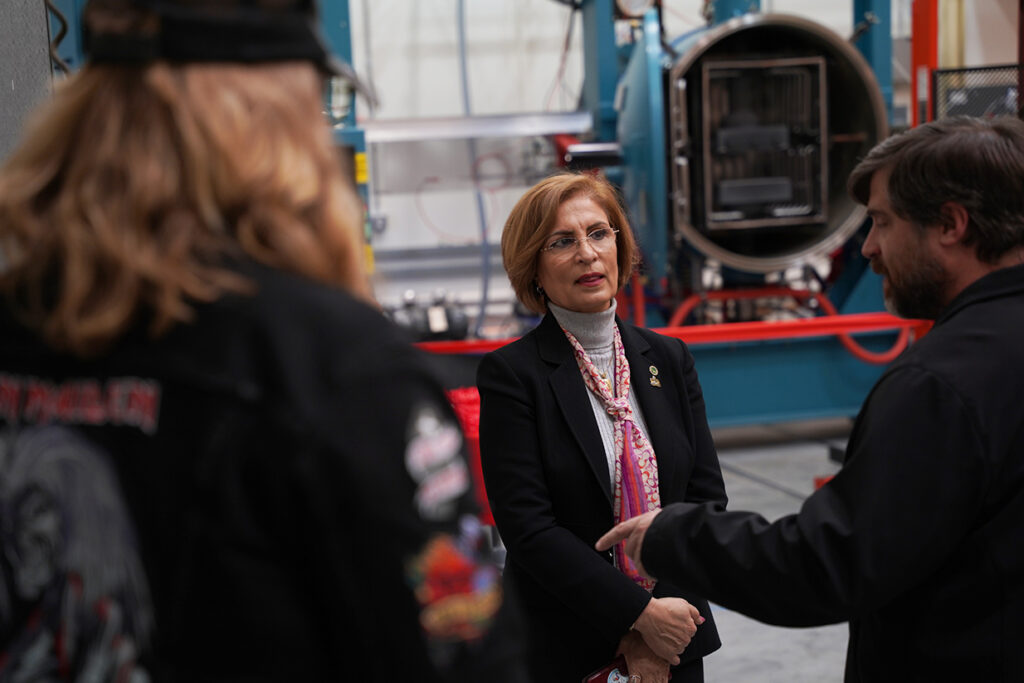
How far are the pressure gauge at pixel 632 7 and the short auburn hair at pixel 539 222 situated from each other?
10.7 feet

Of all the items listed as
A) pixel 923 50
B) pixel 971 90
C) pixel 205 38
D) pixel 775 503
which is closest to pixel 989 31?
pixel 923 50

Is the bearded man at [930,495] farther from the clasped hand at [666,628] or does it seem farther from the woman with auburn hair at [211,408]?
the woman with auburn hair at [211,408]

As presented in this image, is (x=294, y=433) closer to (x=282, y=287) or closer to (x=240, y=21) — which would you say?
(x=282, y=287)

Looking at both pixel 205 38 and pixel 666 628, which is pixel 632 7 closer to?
pixel 666 628

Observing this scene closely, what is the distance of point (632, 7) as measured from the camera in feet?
16.7

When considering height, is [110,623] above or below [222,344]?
below

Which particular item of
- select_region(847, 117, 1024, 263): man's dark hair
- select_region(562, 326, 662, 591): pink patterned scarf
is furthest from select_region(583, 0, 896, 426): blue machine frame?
select_region(847, 117, 1024, 263): man's dark hair

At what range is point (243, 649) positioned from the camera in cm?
70

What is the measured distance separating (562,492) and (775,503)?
2859 mm

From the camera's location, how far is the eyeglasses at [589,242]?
1980mm

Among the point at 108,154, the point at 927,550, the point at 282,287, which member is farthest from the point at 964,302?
the point at 108,154

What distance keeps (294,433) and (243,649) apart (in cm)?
16

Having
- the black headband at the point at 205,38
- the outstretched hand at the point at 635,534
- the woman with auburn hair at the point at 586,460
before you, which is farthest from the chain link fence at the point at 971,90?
the black headband at the point at 205,38

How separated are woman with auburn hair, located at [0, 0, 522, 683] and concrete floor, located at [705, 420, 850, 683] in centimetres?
245
